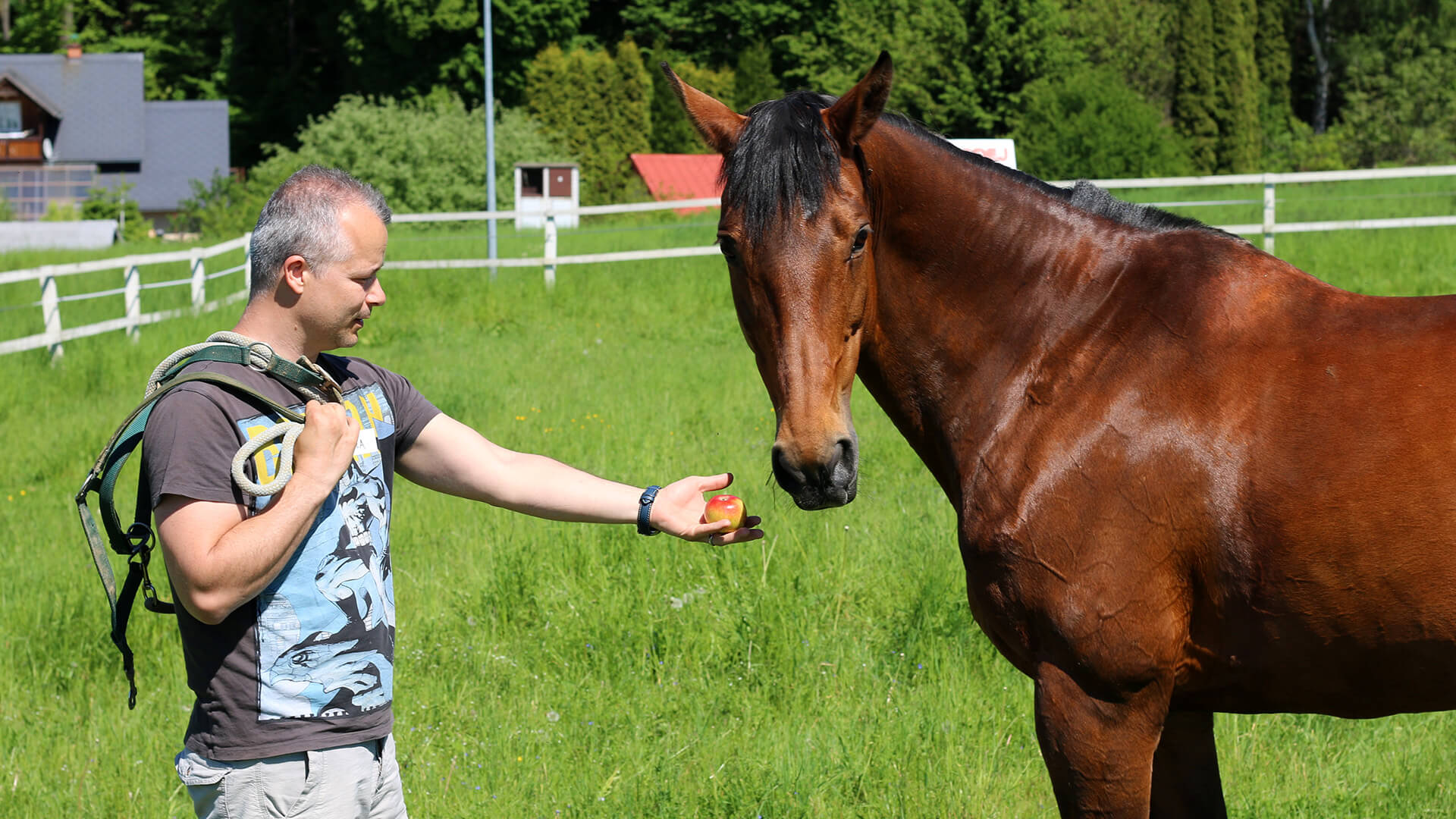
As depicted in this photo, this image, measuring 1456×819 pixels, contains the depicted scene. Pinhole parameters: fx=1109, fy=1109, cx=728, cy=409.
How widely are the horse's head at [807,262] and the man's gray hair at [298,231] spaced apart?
84cm

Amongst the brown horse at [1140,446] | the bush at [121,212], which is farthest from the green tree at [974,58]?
the bush at [121,212]

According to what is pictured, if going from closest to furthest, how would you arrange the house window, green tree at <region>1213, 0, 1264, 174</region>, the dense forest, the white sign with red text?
the white sign with red text < the dense forest < green tree at <region>1213, 0, 1264, 174</region> < the house window

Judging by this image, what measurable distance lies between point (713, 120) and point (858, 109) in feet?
1.30

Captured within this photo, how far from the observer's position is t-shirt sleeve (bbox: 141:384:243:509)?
1.94m

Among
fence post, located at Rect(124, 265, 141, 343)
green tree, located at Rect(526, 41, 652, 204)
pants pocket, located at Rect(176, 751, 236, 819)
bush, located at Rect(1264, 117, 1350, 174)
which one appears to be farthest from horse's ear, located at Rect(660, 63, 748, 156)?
bush, located at Rect(1264, 117, 1350, 174)

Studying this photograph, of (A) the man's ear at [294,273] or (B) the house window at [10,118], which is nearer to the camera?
(A) the man's ear at [294,273]

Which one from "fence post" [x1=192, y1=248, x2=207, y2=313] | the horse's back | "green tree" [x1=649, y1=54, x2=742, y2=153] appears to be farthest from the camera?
"green tree" [x1=649, y1=54, x2=742, y2=153]

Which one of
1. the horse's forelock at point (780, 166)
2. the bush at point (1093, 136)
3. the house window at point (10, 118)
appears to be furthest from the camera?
the house window at point (10, 118)

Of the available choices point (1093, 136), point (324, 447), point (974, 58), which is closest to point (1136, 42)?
point (974, 58)

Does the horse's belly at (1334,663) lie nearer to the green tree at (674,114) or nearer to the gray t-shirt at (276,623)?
the gray t-shirt at (276,623)

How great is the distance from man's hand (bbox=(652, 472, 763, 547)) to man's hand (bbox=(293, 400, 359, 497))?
30.8 inches

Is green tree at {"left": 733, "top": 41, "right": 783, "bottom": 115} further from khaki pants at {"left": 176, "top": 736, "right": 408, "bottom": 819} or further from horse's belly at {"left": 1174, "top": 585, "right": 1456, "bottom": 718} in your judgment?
khaki pants at {"left": 176, "top": 736, "right": 408, "bottom": 819}

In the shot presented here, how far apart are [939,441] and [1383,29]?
42.3 metres

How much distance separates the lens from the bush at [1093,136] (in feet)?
67.6
